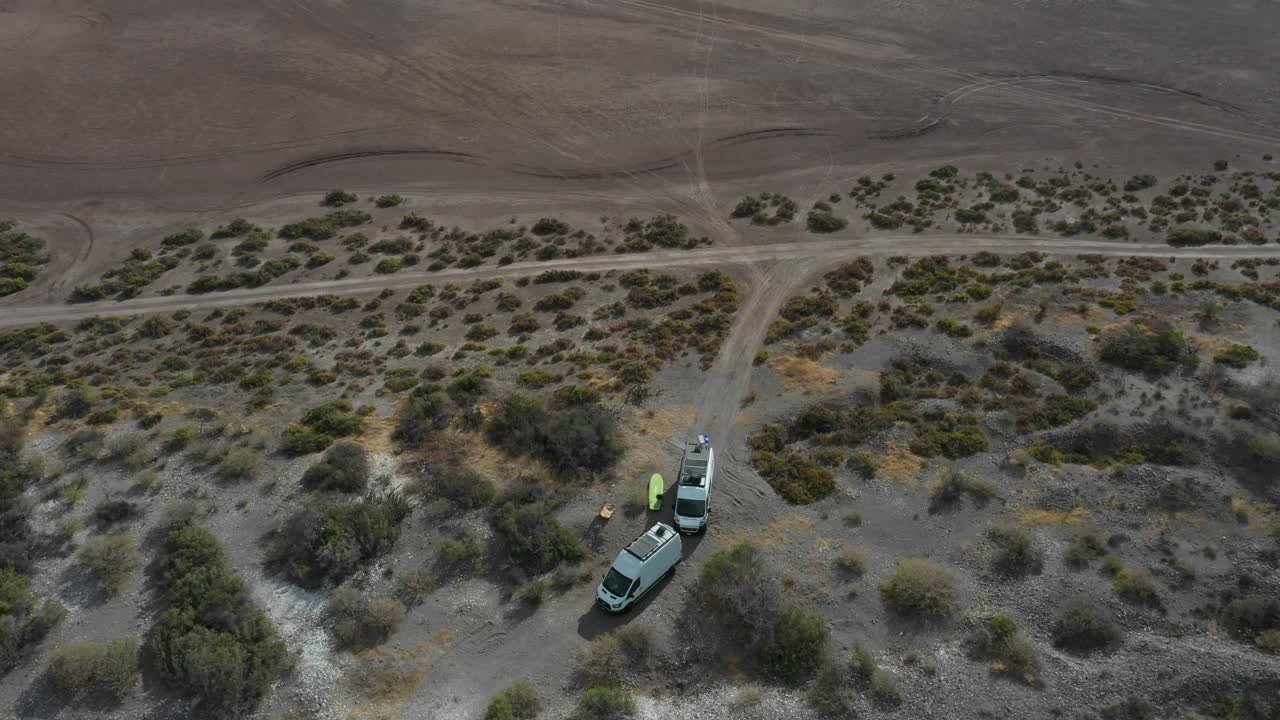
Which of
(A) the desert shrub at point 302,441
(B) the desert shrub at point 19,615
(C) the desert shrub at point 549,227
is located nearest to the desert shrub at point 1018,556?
(A) the desert shrub at point 302,441

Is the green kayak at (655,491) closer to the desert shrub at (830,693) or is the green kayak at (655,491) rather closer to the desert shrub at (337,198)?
the desert shrub at (830,693)

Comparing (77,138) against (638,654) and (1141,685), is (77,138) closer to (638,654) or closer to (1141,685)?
(638,654)

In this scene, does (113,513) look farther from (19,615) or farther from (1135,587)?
(1135,587)

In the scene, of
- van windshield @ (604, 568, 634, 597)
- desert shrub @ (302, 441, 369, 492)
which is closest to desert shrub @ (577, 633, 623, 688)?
van windshield @ (604, 568, 634, 597)

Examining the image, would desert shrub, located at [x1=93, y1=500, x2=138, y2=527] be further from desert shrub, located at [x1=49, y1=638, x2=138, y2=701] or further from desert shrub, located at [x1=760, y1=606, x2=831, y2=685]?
desert shrub, located at [x1=760, y1=606, x2=831, y2=685]

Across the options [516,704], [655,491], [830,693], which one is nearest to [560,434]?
[655,491]
